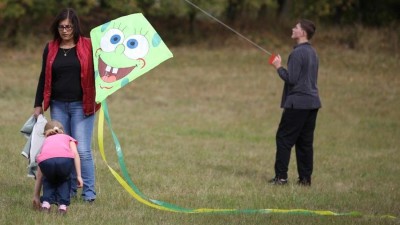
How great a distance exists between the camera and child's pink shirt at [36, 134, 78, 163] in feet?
22.6

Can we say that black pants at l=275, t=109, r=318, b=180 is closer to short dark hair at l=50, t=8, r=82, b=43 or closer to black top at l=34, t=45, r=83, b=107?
black top at l=34, t=45, r=83, b=107

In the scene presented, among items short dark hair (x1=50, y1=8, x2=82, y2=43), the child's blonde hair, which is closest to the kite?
short dark hair (x1=50, y1=8, x2=82, y2=43)

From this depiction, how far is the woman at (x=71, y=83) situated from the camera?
7695 millimetres

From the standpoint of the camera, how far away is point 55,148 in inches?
273

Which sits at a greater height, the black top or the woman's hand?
the black top

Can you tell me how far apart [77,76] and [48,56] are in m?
0.37

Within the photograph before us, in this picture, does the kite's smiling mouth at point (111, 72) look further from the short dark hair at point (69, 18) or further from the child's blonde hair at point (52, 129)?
the child's blonde hair at point (52, 129)

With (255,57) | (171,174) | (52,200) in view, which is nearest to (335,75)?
(255,57)

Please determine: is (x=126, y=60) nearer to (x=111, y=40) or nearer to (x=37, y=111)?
(x=111, y=40)

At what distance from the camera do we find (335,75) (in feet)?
77.7

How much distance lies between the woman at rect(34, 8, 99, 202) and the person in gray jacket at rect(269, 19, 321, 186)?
8.76 ft

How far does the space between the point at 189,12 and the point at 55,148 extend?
69.5ft

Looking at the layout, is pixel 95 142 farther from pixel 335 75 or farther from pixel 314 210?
pixel 335 75

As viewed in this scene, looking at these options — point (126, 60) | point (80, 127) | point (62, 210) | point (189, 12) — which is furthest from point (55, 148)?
point (189, 12)
